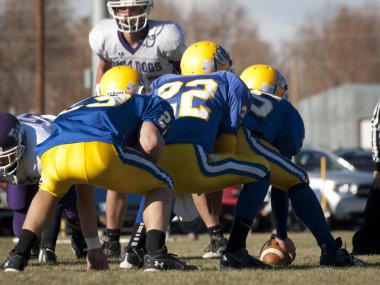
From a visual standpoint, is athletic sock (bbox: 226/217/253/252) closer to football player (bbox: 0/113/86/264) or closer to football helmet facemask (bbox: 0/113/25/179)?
football player (bbox: 0/113/86/264)

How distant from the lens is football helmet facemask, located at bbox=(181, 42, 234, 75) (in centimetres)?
738

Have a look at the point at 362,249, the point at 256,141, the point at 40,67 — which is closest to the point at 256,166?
the point at 256,141

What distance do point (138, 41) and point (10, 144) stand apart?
86.7 inches

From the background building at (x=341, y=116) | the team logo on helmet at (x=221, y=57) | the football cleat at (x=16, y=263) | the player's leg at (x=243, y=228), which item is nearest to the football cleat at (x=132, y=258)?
the player's leg at (x=243, y=228)

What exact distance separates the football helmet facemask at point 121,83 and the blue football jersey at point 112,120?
976 millimetres

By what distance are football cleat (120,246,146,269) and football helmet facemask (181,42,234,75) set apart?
1.38 m

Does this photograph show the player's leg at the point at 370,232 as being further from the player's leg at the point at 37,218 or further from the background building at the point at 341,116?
the background building at the point at 341,116

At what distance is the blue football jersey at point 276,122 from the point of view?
703 cm

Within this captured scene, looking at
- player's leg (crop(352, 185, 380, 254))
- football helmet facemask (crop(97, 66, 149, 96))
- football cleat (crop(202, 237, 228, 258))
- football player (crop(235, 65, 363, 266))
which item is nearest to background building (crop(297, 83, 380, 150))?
player's leg (crop(352, 185, 380, 254))

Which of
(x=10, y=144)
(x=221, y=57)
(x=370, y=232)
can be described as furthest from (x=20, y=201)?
(x=370, y=232)

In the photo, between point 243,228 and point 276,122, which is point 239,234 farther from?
point 276,122

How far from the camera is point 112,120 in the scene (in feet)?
20.2

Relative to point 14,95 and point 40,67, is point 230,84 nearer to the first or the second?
point 40,67

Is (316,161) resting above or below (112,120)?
below
